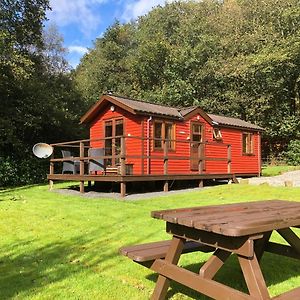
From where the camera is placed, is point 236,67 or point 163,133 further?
point 236,67

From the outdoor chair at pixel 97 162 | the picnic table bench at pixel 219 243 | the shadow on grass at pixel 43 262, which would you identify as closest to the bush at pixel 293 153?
the outdoor chair at pixel 97 162

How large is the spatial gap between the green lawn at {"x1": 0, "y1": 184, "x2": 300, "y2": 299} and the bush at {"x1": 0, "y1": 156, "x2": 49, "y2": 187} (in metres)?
8.34

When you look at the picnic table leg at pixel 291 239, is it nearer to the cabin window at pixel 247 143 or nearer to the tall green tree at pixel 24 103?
the cabin window at pixel 247 143

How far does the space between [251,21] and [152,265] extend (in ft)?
95.0

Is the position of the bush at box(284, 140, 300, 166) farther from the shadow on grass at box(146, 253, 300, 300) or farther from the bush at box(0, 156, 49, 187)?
the shadow on grass at box(146, 253, 300, 300)

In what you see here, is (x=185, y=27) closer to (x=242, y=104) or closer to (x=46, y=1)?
(x=242, y=104)

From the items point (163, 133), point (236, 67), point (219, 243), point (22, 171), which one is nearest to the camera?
point (219, 243)

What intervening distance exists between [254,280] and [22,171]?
53.0 ft

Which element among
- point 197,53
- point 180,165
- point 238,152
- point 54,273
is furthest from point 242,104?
point 54,273

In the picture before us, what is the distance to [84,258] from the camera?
15.3 feet

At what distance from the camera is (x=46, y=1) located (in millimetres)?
20641

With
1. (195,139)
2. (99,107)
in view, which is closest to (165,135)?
(195,139)

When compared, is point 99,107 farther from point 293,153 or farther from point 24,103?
point 293,153

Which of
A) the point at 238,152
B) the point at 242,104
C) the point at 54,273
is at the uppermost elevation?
the point at 242,104
